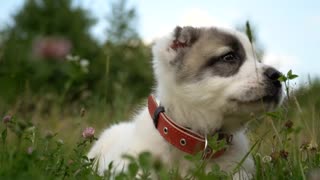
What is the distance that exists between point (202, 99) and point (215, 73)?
19cm

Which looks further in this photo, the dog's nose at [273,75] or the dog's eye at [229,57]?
the dog's eye at [229,57]

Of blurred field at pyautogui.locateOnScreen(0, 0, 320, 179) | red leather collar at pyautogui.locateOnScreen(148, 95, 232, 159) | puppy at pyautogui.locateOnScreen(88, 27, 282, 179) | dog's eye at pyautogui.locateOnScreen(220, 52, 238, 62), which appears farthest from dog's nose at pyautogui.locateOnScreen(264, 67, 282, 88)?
red leather collar at pyautogui.locateOnScreen(148, 95, 232, 159)

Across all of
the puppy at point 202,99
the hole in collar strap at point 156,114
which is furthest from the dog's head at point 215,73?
the hole in collar strap at point 156,114

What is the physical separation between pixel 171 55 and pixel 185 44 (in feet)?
0.52

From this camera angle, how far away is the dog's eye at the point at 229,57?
3215 millimetres

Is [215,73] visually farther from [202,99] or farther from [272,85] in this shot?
[272,85]

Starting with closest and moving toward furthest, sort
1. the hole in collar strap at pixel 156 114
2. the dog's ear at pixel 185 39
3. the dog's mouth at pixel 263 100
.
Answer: the dog's mouth at pixel 263 100, the hole in collar strap at pixel 156 114, the dog's ear at pixel 185 39

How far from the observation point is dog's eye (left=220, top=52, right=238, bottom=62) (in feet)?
10.5

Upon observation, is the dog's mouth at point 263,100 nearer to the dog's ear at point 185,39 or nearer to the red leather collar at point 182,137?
the red leather collar at point 182,137

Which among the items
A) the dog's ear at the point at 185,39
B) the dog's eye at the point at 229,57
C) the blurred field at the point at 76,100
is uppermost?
the dog's ear at the point at 185,39

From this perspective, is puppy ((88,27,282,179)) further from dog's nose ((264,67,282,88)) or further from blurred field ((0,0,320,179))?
blurred field ((0,0,320,179))

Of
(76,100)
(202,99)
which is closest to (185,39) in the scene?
(202,99)

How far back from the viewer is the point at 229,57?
3.23 metres

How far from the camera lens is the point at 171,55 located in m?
3.44
